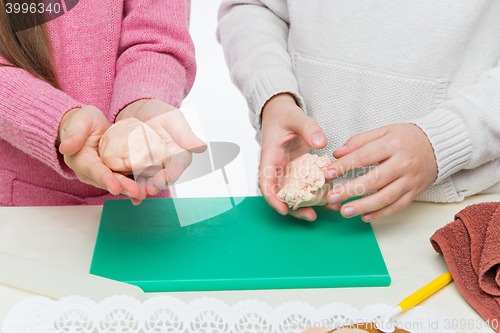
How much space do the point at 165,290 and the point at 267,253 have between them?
0.70 feet

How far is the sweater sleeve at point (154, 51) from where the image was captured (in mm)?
992

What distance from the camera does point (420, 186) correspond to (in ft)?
2.88

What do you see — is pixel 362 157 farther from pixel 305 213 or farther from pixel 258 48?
pixel 258 48

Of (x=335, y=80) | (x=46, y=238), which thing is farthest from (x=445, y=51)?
(x=46, y=238)

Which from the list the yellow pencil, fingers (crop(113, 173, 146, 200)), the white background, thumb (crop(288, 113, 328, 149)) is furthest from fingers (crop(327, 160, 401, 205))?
the white background

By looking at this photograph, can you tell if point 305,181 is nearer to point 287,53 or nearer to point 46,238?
point 287,53

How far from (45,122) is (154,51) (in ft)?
1.25

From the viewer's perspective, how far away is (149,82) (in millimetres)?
984

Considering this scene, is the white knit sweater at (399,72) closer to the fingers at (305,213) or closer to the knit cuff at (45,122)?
the fingers at (305,213)

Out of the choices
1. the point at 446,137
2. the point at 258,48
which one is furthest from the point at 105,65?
the point at 446,137

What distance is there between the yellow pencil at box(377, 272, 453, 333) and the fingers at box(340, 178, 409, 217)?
7.1 inches

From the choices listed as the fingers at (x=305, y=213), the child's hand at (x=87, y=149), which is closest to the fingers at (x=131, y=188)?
the child's hand at (x=87, y=149)

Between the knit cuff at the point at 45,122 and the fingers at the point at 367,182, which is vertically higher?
the knit cuff at the point at 45,122

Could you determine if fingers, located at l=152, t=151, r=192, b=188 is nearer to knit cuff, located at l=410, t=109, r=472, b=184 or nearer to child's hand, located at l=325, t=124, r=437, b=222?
child's hand, located at l=325, t=124, r=437, b=222
